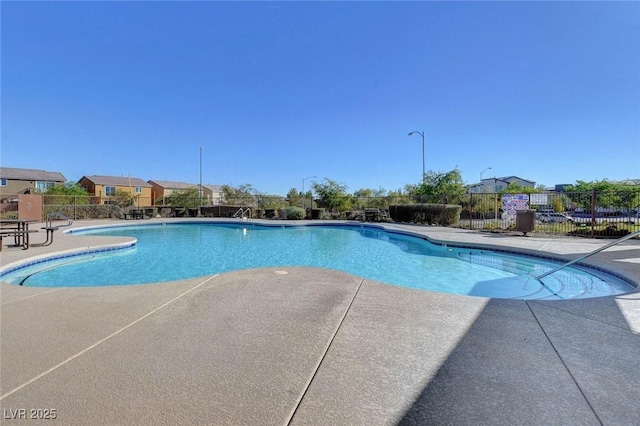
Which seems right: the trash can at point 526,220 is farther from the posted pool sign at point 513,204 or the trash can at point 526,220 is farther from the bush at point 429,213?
the bush at point 429,213

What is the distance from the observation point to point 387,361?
217 cm

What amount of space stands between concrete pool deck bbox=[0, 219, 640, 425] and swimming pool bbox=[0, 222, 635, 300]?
69.5 inches

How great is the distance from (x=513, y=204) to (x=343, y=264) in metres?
8.76

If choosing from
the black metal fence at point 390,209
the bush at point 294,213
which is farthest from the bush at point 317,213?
the bush at point 294,213

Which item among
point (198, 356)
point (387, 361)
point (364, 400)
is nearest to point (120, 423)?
point (198, 356)

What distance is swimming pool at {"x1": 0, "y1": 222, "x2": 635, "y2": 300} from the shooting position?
17.7ft

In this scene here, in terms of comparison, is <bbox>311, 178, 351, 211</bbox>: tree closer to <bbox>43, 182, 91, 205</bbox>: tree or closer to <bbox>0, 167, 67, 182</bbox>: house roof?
<bbox>43, 182, 91, 205</bbox>: tree

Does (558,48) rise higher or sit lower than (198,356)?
higher

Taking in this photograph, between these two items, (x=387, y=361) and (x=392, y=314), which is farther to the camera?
(x=392, y=314)

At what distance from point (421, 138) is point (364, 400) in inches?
845

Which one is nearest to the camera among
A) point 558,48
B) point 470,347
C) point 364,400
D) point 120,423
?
point 120,423

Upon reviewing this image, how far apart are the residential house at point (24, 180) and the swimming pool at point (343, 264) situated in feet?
114

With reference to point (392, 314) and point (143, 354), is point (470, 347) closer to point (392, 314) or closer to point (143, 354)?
point (392, 314)

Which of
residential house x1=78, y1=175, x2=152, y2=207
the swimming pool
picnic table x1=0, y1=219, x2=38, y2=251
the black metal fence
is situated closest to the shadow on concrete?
the swimming pool
